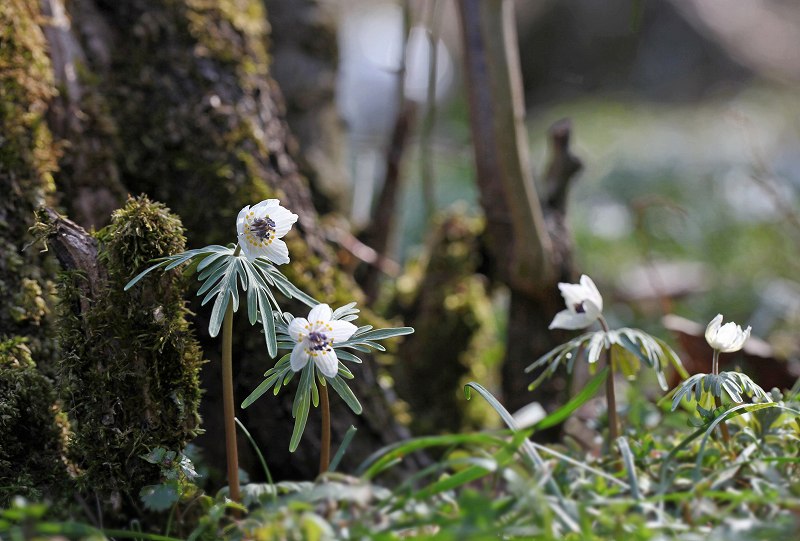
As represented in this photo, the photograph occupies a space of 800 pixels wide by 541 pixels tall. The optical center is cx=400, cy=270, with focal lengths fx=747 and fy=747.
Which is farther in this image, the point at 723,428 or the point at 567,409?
the point at 723,428

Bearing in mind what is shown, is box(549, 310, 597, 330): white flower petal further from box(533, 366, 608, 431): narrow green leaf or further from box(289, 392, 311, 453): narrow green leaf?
box(289, 392, 311, 453): narrow green leaf

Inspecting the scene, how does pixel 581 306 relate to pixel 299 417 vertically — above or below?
above

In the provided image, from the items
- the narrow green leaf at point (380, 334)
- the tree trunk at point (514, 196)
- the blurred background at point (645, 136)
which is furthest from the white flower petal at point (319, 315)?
the blurred background at point (645, 136)

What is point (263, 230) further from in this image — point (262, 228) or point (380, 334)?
point (380, 334)

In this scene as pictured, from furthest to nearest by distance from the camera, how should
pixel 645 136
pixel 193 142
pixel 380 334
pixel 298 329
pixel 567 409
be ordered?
1. pixel 645 136
2. pixel 193 142
3. pixel 380 334
4. pixel 298 329
5. pixel 567 409

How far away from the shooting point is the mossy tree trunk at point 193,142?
2.14 metres

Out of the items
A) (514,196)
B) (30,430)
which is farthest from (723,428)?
(30,430)

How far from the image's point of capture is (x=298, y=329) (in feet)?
4.64

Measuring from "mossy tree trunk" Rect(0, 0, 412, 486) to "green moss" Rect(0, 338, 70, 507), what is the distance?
0.45m

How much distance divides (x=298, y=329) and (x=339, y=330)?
8 cm

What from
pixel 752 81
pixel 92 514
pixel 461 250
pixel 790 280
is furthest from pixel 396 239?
pixel 752 81

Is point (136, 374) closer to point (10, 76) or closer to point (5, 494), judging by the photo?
point (5, 494)

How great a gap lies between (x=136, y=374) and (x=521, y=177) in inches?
60.3

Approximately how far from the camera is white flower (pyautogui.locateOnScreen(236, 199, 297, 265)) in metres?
1.42
